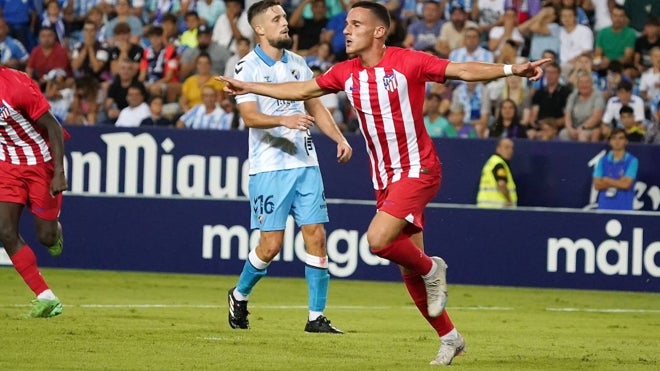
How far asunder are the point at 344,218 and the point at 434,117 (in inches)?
97.8

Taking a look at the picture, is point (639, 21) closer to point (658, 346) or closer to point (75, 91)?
point (75, 91)

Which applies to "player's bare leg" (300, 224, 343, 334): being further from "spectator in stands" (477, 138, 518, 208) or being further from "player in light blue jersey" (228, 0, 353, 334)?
"spectator in stands" (477, 138, 518, 208)

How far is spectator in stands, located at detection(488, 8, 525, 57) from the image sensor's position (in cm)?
1877

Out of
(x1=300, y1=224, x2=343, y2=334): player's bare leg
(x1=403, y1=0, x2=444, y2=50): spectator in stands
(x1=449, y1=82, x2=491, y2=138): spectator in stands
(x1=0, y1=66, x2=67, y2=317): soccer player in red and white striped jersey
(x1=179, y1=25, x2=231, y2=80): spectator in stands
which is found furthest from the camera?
(x1=179, y1=25, x2=231, y2=80): spectator in stands

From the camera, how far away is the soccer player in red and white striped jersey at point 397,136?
8.42 meters

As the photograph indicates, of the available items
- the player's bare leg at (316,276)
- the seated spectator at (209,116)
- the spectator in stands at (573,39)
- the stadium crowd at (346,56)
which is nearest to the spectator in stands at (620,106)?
the stadium crowd at (346,56)

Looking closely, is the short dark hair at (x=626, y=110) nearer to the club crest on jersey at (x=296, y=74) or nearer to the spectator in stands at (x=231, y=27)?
the spectator in stands at (x=231, y=27)

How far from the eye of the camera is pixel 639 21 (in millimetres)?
18812

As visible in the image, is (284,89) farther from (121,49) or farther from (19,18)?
(19,18)

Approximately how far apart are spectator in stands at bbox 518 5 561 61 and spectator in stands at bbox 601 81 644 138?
143 cm

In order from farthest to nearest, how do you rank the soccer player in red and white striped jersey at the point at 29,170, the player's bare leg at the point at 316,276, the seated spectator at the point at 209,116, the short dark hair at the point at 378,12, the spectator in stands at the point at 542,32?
the spectator in stands at the point at 542,32 < the seated spectator at the point at 209,116 < the soccer player in red and white striped jersey at the point at 29,170 < the player's bare leg at the point at 316,276 < the short dark hair at the point at 378,12

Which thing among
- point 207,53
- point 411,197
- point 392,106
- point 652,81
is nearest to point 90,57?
point 207,53

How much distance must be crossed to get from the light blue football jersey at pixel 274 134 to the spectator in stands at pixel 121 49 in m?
9.95

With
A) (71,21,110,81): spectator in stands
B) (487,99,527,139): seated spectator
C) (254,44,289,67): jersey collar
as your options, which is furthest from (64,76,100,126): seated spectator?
(254,44,289,67): jersey collar
